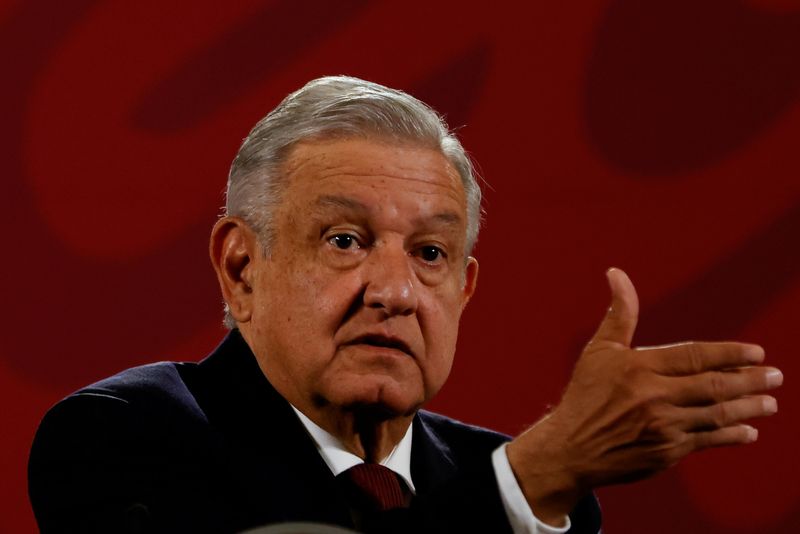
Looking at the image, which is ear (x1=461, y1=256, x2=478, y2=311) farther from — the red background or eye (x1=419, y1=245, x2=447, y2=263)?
the red background

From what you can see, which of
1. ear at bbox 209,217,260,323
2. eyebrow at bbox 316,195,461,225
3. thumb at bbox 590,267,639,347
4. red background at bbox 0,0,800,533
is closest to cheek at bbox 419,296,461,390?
eyebrow at bbox 316,195,461,225

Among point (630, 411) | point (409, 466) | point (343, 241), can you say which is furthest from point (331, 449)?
point (630, 411)

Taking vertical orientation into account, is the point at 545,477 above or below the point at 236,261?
below


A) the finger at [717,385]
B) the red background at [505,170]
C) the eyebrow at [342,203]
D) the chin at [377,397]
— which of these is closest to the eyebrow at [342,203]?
the eyebrow at [342,203]

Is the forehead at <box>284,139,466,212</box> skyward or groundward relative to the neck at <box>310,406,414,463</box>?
skyward

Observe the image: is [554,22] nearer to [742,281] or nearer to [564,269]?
[564,269]

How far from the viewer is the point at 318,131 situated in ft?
5.51

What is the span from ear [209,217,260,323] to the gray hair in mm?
21

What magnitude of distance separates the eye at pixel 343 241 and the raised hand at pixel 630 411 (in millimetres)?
432

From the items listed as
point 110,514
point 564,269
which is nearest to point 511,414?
point 564,269

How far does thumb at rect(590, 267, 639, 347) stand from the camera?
1233mm

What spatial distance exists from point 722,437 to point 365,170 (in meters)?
0.66

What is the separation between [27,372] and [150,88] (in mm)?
645

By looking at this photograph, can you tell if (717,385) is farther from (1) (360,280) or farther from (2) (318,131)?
(2) (318,131)
